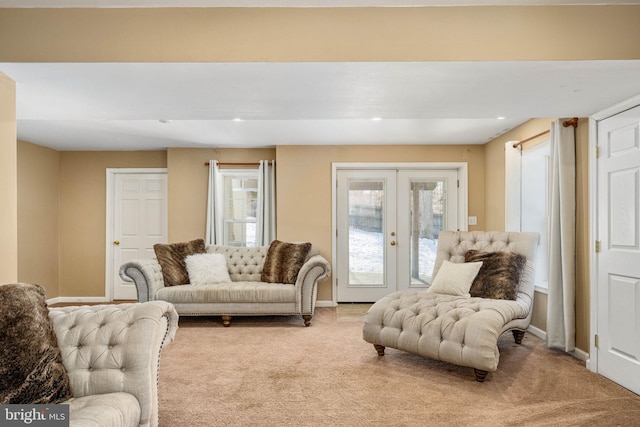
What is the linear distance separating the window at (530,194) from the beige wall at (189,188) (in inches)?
139

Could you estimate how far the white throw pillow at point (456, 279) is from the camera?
146 inches

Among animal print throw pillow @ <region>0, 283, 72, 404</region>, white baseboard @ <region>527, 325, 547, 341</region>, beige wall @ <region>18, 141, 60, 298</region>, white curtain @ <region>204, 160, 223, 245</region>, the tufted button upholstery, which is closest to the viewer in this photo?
animal print throw pillow @ <region>0, 283, 72, 404</region>

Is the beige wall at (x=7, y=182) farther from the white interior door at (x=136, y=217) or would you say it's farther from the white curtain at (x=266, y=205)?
the white interior door at (x=136, y=217)

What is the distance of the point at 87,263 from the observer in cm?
603

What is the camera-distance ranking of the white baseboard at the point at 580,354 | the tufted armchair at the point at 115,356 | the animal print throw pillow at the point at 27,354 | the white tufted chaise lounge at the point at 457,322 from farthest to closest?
1. the white baseboard at the point at 580,354
2. the white tufted chaise lounge at the point at 457,322
3. the tufted armchair at the point at 115,356
4. the animal print throw pillow at the point at 27,354

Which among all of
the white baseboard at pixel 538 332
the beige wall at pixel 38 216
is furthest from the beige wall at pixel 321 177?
the beige wall at pixel 38 216

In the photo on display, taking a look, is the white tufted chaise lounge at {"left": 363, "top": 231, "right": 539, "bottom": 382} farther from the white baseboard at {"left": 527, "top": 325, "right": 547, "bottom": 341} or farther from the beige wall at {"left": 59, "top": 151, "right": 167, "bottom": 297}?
the beige wall at {"left": 59, "top": 151, "right": 167, "bottom": 297}

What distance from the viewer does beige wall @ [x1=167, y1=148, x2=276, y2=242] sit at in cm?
581

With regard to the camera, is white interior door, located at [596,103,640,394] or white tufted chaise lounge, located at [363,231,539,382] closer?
white interior door, located at [596,103,640,394]

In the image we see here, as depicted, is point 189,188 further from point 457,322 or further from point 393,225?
point 457,322


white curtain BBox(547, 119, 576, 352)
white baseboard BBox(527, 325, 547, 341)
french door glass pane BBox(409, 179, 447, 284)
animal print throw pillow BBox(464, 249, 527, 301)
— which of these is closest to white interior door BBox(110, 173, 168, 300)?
french door glass pane BBox(409, 179, 447, 284)

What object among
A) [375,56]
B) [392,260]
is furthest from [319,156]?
[375,56]

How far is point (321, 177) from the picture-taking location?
563 centimetres

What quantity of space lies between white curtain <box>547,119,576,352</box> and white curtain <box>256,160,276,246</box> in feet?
11.4
